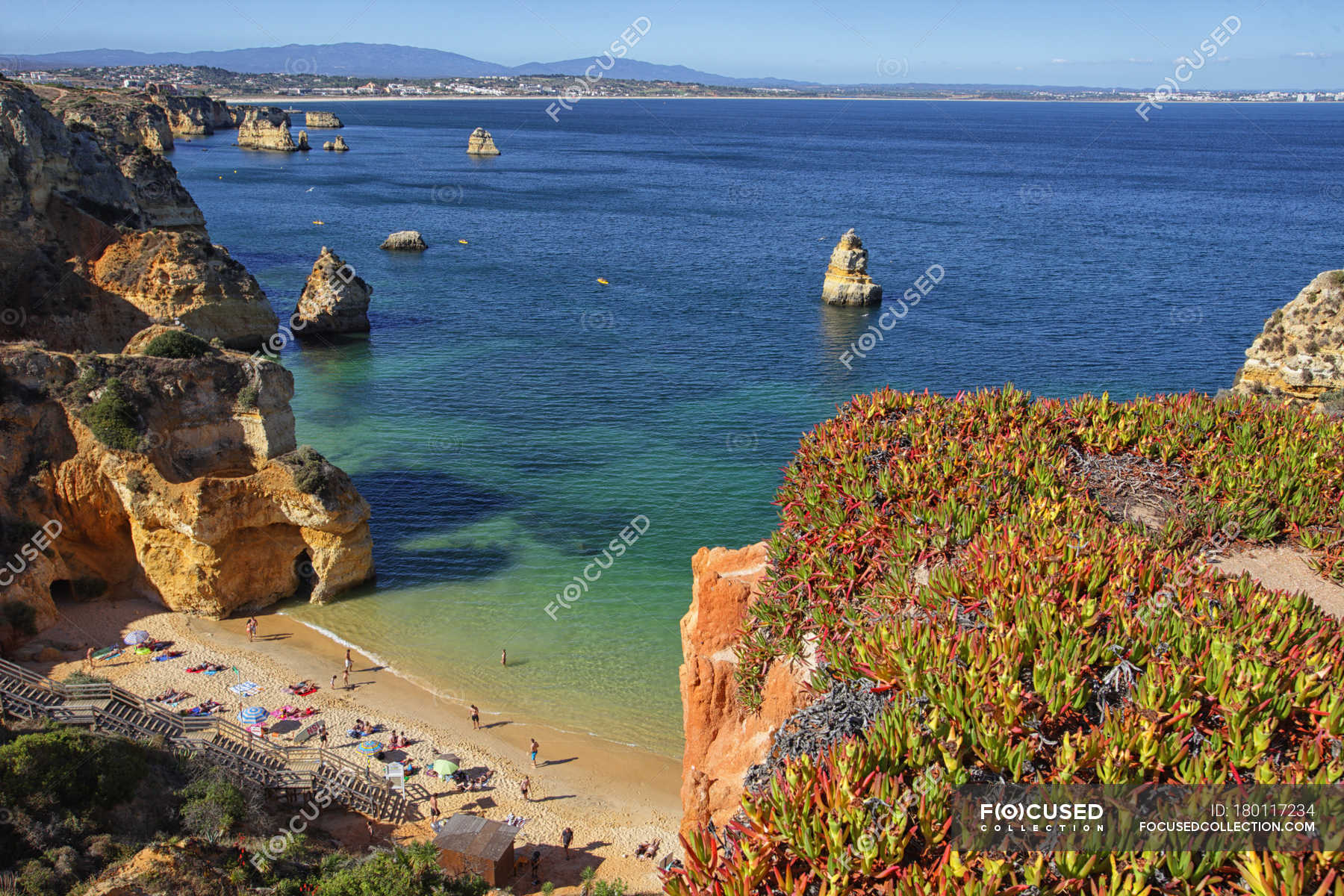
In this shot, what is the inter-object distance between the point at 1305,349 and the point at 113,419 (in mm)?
48392

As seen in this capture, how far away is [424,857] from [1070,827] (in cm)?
1557

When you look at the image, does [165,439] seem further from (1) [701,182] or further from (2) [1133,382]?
(1) [701,182]

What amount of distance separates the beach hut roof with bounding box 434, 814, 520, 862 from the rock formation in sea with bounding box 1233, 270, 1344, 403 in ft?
122

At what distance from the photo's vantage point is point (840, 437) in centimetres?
1612

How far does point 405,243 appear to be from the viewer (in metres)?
92.6

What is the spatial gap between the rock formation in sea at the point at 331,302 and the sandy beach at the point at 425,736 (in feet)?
119

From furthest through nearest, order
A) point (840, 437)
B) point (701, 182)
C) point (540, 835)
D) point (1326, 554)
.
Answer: point (701, 182), point (540, 835), point (840, 437), point (1326, 554)

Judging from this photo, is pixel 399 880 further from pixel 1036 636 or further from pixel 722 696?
pixel 1036 636

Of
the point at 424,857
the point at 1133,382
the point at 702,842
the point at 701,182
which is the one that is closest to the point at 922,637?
the point at 702,842

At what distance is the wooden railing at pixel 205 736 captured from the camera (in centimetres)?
2280

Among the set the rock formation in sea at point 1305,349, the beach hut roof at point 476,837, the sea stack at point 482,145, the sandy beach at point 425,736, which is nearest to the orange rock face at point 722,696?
the beach hut roof at point 476,837

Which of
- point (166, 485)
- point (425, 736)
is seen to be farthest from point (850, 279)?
point (425, 736)

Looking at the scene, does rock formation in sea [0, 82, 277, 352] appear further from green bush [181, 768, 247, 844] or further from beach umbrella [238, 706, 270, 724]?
green bush [181, 768, 247, 844]

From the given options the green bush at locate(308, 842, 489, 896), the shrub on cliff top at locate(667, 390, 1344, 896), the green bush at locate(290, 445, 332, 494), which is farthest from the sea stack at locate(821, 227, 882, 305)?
the green bush at locate(308, 842, 489, 896)
